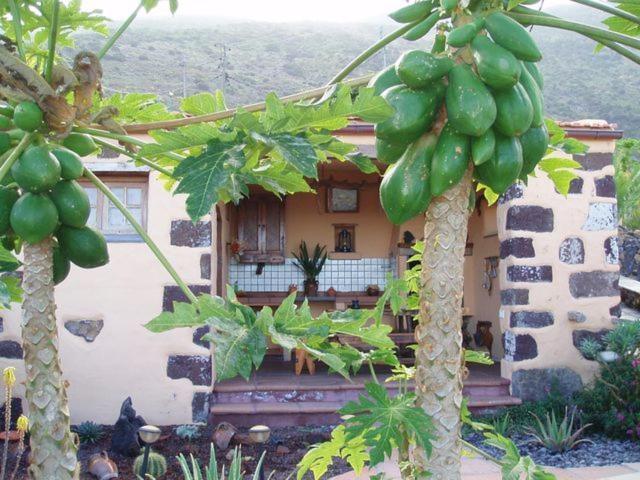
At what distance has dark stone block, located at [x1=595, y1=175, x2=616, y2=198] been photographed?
6.61m

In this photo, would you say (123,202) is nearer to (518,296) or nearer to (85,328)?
(85,328)

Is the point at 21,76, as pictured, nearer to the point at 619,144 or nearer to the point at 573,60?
the point at 619,144

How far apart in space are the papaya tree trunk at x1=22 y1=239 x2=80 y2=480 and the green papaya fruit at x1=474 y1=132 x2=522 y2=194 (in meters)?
0.90

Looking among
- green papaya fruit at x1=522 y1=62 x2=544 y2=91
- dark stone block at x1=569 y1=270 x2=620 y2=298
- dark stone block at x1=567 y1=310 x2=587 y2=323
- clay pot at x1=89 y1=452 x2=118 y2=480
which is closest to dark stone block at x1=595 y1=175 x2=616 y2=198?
dark stone block at x1=569 y1=270 x2=620 y2=298

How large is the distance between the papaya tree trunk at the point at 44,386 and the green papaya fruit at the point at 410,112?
2.43 ft

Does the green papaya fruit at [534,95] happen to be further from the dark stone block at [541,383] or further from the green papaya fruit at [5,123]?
the dark stone block at [541,383]

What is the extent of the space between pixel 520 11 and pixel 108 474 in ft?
12.9

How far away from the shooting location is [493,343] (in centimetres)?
852

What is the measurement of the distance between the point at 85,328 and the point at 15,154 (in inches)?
192

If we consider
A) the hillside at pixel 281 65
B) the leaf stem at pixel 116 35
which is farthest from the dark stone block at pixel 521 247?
the hillside at pixel 281 65

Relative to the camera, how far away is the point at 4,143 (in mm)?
1483

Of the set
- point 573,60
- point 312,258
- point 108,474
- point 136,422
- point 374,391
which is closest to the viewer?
point 374,391

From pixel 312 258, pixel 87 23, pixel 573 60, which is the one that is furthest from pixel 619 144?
pixel 573 60

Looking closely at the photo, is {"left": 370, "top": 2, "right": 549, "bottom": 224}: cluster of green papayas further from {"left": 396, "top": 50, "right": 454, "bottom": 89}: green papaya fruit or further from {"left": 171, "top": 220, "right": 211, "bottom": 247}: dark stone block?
{"left": 171, "top": 220, "right": 211, "bottom": 247}: dark stone block
